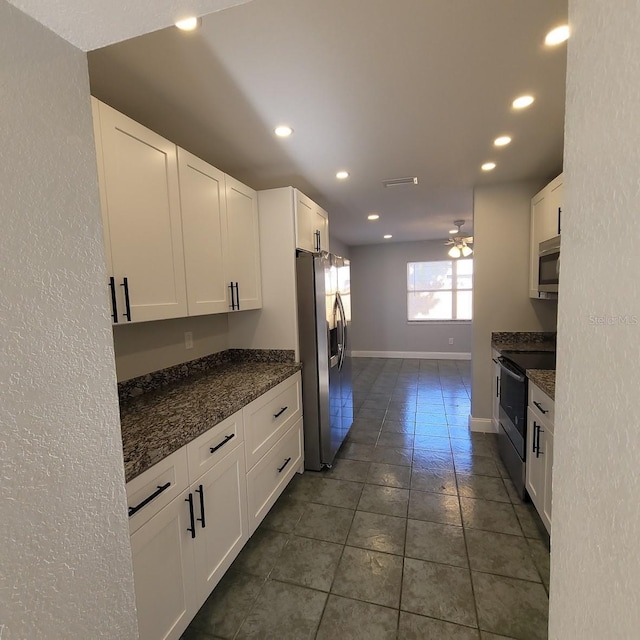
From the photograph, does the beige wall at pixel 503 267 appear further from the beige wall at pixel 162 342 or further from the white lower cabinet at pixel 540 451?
the beige wall at pixel 162 342

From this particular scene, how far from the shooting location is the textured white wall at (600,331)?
16.1 inches

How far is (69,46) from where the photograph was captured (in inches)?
26.6

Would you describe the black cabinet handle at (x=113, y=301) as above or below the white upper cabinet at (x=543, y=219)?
below

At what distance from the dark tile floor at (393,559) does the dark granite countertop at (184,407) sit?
2.82ft

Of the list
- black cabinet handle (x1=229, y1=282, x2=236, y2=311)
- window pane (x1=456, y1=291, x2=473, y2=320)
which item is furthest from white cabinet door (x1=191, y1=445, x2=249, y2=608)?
window pane (x1=456, y1=291, x2=473, y2=320)

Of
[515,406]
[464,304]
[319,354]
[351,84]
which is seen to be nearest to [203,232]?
[351,84]

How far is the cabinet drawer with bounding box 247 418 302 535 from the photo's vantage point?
199 centimetres

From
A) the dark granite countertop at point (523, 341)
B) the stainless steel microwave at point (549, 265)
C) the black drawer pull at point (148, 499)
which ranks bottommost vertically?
the black drawer pull at point (148, 499)

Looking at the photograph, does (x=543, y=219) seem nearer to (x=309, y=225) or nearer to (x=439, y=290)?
(x=309, y=225)

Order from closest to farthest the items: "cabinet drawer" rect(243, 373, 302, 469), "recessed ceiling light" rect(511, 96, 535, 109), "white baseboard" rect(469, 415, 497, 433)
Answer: "recessed ceiling light" rect(511, 96, 535, 109) < "cabinet drawer" rect(243, 373, 302, 469) < "white baseboard" rect(469, 415, 497, 433)

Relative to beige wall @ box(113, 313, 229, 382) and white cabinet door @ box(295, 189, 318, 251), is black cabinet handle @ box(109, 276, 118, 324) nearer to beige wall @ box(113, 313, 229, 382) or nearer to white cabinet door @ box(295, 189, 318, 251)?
beige wall @ box(113, 313, 229, 382)

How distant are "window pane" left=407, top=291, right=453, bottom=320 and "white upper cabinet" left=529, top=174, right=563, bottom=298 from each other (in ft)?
12.7

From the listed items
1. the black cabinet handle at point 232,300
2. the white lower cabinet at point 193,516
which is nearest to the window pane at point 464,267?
the black cabinet handle at point 232,300

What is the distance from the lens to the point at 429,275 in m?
7.07
